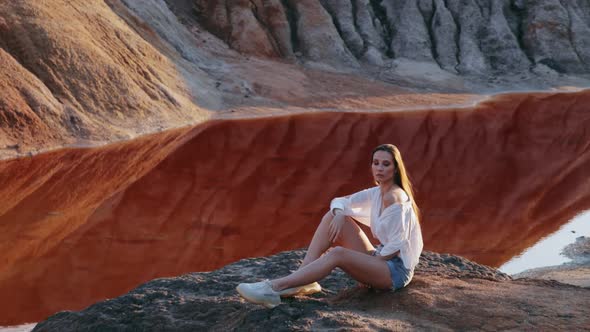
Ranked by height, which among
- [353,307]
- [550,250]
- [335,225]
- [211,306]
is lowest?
[550,250]

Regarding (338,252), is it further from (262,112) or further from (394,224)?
(262,112)

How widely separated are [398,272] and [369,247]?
435 millimetres

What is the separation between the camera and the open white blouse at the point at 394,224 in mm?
6336

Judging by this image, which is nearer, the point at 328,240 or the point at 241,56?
the point at 328,240

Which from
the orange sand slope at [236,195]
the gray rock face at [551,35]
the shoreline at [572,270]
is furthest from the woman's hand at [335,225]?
the gray rock face at [551,35]

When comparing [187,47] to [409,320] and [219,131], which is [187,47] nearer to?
[219,131]

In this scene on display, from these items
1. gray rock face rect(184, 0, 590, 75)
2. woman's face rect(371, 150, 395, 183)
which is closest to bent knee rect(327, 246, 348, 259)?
woman's face rect(371, 150, 395, 183)

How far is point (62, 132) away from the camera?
866 inches

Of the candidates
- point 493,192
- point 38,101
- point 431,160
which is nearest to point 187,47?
point 38,101

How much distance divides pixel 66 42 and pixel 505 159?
1330cm

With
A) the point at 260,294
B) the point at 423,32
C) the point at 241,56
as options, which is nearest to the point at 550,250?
the point at 260,294

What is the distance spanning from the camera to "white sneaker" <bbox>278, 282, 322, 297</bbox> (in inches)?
251

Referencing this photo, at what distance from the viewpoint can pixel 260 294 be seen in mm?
6234

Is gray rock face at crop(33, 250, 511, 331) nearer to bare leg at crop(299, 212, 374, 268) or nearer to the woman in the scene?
the woman
